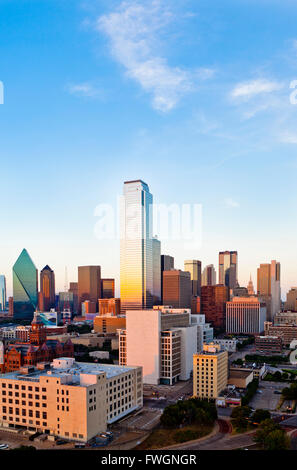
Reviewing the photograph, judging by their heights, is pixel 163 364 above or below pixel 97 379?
below

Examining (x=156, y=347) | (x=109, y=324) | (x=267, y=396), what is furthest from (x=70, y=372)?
(x=109, y=324)

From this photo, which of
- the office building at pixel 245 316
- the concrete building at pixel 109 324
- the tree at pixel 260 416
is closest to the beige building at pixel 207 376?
the tree at pixel 260 416

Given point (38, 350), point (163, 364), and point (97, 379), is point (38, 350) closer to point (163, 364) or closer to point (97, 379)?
point (163, 364)

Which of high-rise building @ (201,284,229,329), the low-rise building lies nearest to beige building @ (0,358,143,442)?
the low-rise building

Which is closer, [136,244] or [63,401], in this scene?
Result: [63,401]

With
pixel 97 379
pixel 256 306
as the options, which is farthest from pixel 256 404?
pixel 256 306

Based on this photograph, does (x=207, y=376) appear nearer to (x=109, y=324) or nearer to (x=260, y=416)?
(x=260, y=416)
